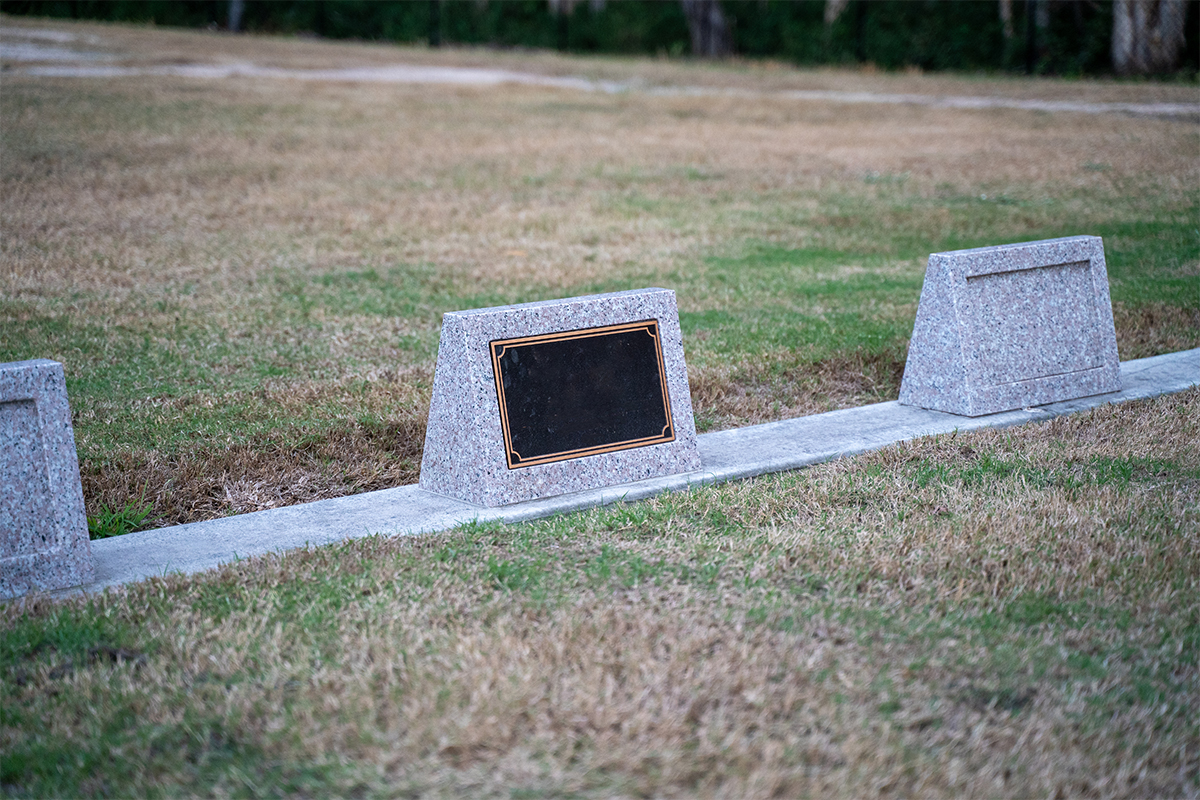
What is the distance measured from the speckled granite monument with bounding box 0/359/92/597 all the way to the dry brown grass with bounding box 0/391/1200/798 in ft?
0.52

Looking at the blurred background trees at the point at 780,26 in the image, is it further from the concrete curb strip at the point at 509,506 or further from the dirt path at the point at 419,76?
the concrete curb strip at the point at 509,506

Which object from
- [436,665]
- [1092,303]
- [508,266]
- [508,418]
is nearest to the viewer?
[436,665]

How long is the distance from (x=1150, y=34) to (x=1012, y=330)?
21330mm

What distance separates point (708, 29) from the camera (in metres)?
31.3

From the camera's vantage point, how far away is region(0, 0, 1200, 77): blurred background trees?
79.9ft

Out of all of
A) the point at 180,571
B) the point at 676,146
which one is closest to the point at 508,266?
the point at 180,571

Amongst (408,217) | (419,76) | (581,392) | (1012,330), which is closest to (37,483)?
(581,392)

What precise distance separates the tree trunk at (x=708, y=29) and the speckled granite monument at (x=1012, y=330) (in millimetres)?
26532

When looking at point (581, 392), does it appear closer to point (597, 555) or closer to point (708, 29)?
point (597, 555)

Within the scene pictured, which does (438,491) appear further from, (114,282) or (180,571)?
(114,282)

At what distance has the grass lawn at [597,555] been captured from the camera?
2.95 metres

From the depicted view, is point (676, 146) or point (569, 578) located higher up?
point (676, 146)

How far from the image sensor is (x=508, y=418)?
4.68 metres

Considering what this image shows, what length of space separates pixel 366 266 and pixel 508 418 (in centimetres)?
537
